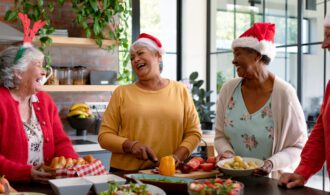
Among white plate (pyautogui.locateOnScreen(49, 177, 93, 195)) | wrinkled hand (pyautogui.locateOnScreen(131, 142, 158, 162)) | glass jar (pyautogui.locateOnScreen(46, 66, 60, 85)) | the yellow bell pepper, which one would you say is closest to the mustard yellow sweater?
wrinkled hand (pyautogui.locateOnScreen(131, 142, 158, 162))

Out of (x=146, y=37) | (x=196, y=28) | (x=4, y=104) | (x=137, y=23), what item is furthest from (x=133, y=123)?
(x=196, y=28)

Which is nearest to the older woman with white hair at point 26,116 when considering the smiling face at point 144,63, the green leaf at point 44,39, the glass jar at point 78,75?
the smiling face at point 144,63

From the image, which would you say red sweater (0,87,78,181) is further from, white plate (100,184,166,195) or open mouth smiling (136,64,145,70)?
white plate (100,184,166,195)

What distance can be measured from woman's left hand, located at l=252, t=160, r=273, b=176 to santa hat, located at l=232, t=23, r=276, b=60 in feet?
1.93

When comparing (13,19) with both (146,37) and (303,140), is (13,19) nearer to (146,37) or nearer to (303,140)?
(146,37)

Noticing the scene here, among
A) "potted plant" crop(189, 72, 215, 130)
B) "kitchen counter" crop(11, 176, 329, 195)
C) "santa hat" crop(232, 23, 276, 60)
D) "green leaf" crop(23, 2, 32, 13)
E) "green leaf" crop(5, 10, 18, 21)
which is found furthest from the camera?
"potted plant" crop(189, 72, 215, 130)

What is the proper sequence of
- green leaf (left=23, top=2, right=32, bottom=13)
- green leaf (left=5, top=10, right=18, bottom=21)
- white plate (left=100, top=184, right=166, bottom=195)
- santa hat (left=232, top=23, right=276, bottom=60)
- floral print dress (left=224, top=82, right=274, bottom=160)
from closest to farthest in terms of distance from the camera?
white plate (left=100, top=184, right=166, bottom=195)
floral print dress (left=224, top=82, right=274, bottom=160)
santa hat (left=232, top=23, right=276, bottom=60)
green leaf (left=5, top=10, right=18, bottom=21)
green leaf (left=23, top=2, right=32, bottom=13)

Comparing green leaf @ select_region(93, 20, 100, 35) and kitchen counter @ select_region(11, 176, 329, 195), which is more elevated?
green leaf @ select_region(93, 20, 100, 35)

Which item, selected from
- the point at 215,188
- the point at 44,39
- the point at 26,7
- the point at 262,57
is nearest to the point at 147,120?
the point at 262,57

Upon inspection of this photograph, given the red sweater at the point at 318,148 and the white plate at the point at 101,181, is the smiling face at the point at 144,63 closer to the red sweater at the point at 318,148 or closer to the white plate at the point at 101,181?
the white plate at the point at 101,181

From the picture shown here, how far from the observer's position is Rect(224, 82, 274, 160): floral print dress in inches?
86.4

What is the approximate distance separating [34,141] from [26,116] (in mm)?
152

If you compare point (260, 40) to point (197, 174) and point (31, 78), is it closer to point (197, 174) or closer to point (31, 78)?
point (197, 174)

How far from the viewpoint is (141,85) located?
243 centimetres
